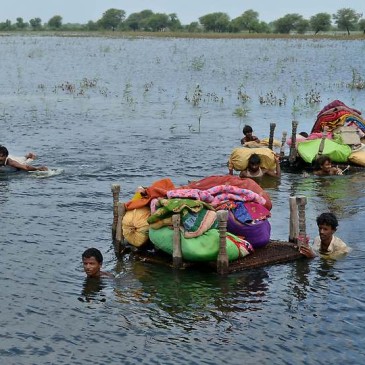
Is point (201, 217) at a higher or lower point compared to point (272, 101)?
higher

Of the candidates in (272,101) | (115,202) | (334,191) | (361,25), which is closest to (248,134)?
(334,191)

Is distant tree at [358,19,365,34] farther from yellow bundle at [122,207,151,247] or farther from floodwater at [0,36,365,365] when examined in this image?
yellow bundle at [122,207,151,247]

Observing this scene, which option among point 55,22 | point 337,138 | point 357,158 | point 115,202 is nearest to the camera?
point 115,202

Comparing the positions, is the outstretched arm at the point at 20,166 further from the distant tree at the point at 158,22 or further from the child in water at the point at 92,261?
the distant tree at the point at 158,22

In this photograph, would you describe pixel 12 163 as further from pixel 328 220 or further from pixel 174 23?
pixel 174 23

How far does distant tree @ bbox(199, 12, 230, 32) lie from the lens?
12344cm

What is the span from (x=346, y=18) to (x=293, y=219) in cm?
10818

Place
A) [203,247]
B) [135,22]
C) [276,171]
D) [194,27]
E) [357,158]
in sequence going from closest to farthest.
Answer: [203,247] → [276,171] → [357,158] → [194,27] → [135,22]

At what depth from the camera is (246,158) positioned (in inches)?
692

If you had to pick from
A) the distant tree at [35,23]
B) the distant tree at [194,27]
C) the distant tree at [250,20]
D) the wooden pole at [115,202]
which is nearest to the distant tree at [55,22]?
the distant tree at [35,23]

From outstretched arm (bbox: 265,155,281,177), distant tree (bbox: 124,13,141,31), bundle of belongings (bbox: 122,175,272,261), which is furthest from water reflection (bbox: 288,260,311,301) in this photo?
distant tree (bbox: 124,13,141,31)

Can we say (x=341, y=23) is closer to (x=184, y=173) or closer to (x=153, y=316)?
(x=184, y=173)

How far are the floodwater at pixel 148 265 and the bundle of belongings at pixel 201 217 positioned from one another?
43cm

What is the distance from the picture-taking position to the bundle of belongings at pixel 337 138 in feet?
61.5
